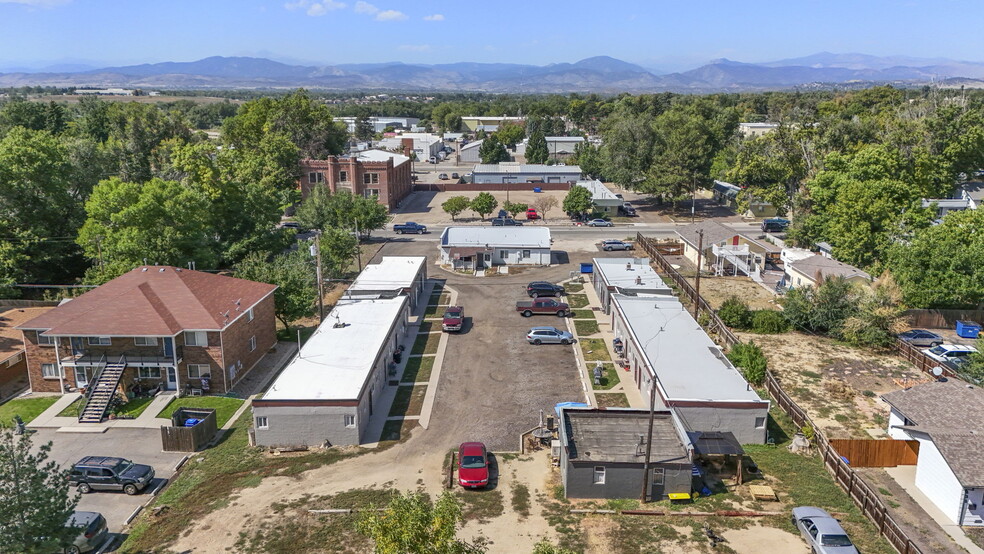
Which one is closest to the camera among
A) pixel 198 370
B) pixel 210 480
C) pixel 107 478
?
pixel 107 478

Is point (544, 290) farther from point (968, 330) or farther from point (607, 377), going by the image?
point (968, 330)

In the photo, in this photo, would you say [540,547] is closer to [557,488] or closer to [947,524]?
[557,488]

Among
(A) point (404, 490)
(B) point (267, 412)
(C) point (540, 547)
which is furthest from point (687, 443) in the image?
(B) point (267, 412)

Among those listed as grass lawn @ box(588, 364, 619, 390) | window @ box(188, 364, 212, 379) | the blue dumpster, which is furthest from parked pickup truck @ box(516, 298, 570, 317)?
the blue dumpster

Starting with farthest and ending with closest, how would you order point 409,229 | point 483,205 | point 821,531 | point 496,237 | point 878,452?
point 483,205 → point 409,229 → point 496,237 → point 878,452 → point 821,531

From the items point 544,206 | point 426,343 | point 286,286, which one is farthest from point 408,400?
point 544,206
